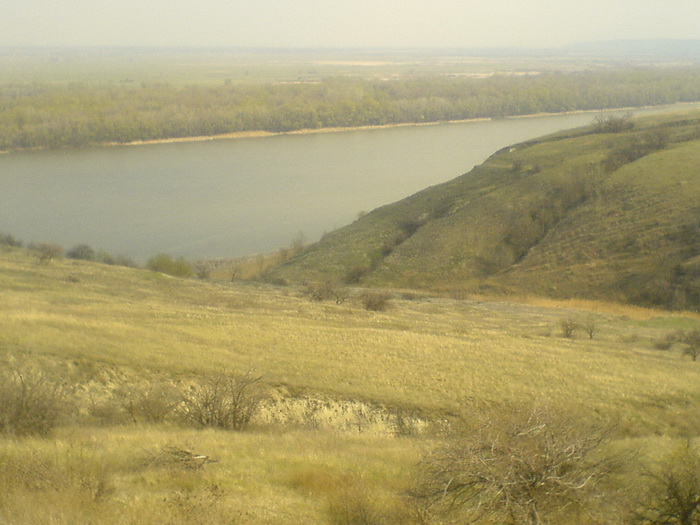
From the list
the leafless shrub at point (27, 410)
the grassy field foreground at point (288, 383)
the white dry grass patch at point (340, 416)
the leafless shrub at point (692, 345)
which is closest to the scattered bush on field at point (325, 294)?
the grassy field foreground at point (288, 383)

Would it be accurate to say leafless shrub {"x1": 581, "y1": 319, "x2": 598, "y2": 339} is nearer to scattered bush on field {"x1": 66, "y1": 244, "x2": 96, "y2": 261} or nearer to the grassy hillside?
the grassy hillside

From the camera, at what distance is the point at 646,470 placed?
565 centimetres

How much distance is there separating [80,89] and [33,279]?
92.8 metres

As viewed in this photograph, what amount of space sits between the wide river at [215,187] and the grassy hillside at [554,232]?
7.05 metres

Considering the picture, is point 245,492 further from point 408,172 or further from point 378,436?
point 408,172

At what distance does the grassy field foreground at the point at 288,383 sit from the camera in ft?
16.1

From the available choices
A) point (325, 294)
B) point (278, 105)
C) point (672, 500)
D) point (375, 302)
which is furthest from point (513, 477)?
point (278, 105)

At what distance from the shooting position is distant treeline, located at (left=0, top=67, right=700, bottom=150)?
218ft

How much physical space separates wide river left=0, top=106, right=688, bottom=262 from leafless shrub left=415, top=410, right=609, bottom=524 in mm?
28120

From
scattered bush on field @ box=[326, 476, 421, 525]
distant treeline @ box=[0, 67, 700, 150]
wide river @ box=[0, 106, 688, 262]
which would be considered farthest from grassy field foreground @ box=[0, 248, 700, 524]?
distant treeline @ box=[0, 67, 700, 150]

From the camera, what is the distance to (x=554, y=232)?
26.5 metres

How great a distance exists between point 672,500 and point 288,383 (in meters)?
5.74

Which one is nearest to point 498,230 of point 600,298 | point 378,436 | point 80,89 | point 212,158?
point 600,298

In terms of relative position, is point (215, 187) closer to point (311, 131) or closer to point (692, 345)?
point (311, 131)
